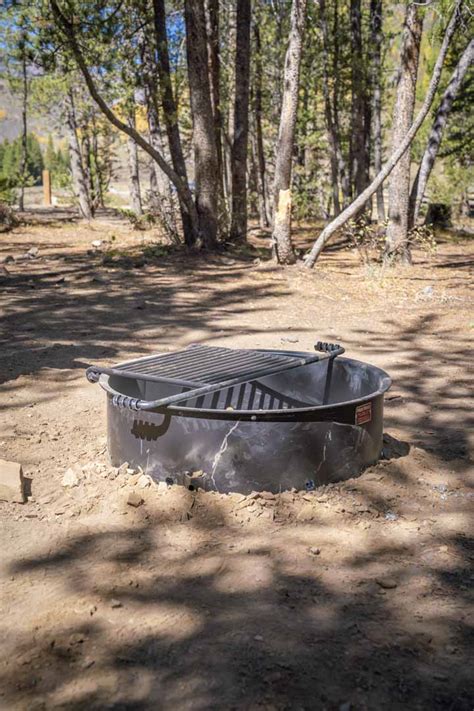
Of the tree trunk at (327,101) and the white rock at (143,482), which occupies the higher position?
the tree trunk at (327,101)

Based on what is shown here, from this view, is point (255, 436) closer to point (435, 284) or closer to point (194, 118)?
point (435, 284)

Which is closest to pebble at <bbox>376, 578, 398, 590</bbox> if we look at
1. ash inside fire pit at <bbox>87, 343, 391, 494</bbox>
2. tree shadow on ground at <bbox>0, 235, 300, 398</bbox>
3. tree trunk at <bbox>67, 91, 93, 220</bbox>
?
ash inside fire pit at <bbox>87, 343, 391, 494</bbox>

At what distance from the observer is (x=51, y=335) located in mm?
6609

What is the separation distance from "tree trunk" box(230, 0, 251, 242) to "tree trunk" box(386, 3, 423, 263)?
8.89 feet

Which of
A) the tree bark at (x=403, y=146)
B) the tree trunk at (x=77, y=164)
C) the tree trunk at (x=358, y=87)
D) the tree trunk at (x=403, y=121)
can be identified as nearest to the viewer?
the tree bark at (x=403, y=146)

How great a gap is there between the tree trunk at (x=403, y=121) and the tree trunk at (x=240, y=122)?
271cm

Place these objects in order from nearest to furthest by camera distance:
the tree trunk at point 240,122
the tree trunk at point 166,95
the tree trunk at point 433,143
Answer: the tree trunk at point 166,95, the tree trunk at point 433,143, the tree trunk at point 240,122

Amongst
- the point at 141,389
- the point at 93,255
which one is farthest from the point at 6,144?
the point at 141,389

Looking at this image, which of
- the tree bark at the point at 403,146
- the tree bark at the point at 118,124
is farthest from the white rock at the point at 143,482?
the tree bark at the point at 118,124

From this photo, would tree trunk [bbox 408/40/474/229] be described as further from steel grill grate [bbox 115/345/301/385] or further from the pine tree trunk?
steel grill grate [bbox 115/345/301/385]

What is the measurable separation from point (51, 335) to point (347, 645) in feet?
16.5

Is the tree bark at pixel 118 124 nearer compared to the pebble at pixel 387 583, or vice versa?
the pebble at pixel 387 583

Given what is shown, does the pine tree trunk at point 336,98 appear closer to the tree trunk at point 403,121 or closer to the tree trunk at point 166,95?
the tree trunk at point 166,95

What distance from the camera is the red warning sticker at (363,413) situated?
3201 millimetres
